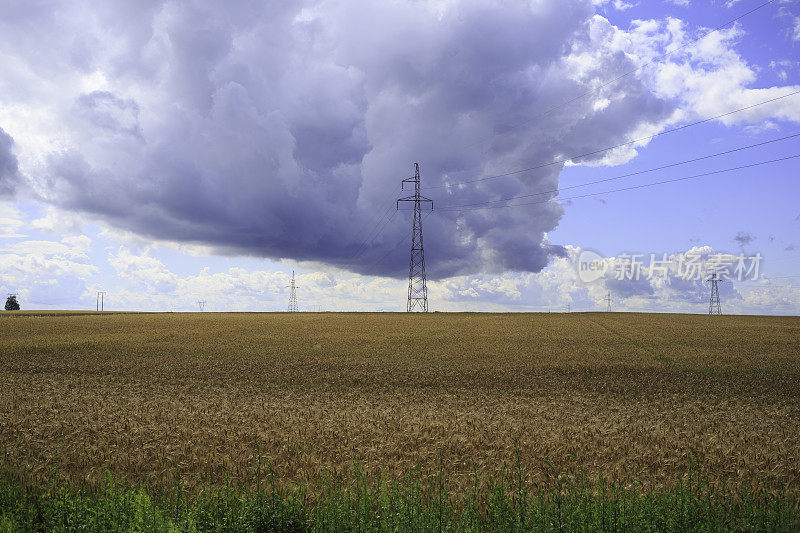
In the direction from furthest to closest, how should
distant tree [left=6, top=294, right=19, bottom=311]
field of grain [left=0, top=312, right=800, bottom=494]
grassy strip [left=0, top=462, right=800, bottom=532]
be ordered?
1. distant tree [left=6, top=294, right=19, bottom=311]
2. field of grain [left=0, top=312, right=800, bottom=494]
3. grassy strip [left=0, top=462, right=800, bottom=532]

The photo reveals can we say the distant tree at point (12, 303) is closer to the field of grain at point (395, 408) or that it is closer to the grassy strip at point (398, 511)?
the field of grain at point (395, 408)

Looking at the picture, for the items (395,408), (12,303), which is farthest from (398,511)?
(12,303)

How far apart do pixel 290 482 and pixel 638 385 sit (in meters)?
19.4

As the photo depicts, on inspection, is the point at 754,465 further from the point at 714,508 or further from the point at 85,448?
the point at 85,448

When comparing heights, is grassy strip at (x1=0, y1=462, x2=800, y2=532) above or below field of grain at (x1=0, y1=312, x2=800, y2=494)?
above

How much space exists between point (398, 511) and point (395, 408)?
8.69 meters

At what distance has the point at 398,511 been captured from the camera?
7.62 m

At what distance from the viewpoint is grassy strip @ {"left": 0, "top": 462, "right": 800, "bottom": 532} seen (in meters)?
7.11

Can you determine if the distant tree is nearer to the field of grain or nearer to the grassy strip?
the field of grain

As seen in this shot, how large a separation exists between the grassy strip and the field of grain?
2.82ft

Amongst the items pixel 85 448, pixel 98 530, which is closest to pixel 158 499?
pixel 98 530

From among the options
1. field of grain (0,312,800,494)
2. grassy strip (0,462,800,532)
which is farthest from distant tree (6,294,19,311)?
grassy strip (0,462,800,532)

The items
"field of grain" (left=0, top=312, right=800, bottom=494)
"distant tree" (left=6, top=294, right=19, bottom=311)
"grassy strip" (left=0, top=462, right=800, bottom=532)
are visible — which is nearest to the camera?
"grassy strip" (left=0, top=462, right=800, bottom=532)

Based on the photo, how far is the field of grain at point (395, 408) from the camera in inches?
405
